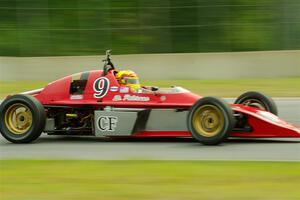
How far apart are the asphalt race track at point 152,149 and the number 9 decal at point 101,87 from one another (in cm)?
75

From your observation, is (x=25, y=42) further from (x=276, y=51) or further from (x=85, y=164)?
(x=85, y=164)

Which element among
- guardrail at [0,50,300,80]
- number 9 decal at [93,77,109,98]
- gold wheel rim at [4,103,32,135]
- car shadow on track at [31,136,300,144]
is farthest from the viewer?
guardrail at [0,50,300,80]

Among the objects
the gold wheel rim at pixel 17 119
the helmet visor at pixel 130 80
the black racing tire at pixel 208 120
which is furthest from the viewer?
the helmet visor at pixel 130 80

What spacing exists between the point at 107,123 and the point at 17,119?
4.82 ft

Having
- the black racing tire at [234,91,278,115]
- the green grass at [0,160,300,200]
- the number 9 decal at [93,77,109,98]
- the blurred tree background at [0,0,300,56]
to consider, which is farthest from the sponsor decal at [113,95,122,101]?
the blurred tree background at [0,0,300,56]

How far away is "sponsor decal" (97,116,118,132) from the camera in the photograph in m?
10.4

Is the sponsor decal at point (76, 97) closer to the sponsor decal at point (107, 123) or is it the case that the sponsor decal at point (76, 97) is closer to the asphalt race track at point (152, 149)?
the sponsor decal at point (107, 123)

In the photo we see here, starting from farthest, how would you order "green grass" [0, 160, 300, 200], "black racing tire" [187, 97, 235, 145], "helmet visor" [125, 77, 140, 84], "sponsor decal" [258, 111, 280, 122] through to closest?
"helmet visor" [125, 77, 140, 84] → "sponsor decal" [258, 111, 280, 122] → "black racing tire" [187, 97, 235, 145] → "green grass" [0, 160, 300, 200]

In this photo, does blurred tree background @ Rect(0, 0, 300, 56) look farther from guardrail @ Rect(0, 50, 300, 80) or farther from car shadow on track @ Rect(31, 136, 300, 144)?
car shadow on track @ Rect(31, 136, 300, 144)

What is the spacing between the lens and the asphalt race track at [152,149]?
29.3 ft

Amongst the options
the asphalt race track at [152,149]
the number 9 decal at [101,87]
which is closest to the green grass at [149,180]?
the asphalt race track at [152,149]

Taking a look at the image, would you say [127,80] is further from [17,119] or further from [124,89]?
[17,119]

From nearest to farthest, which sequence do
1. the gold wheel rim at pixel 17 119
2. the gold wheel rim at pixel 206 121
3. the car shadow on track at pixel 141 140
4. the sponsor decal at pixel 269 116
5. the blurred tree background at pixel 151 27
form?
the gold wheel rim at pixel 206 121 → the sponsor decal at pixel 269 116 → the car shadow on track at pixel 141 140 → the gold wheel rim at pixel 17 119 → the blurred tree background at pixel 151 27

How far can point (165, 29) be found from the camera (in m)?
25.1
